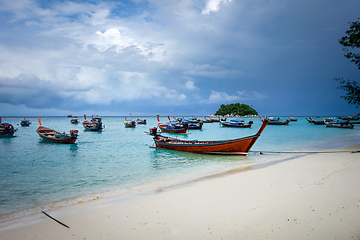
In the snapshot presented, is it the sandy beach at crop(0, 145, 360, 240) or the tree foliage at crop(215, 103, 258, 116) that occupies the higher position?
the tree foliage at crop(215, 103, 258, 116)

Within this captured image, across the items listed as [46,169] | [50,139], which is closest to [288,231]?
[46,169]

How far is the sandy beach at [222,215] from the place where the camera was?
161 inches

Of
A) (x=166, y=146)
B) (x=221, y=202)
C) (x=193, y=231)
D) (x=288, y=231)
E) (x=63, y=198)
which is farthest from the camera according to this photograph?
(x=166, y=146)

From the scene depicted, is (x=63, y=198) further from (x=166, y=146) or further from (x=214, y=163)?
(x=166, y=146)

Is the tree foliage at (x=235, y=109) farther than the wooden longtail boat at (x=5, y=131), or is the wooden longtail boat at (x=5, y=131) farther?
the tree foliage at (x=235, y=109)

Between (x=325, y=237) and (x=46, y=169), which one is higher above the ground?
(x=325, y=237)

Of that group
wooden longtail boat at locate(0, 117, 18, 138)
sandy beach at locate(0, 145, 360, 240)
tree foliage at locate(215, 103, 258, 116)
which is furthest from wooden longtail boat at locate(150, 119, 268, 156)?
tree foliage at locate(215, 103, 258, 116)

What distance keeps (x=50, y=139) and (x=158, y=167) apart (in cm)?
1922

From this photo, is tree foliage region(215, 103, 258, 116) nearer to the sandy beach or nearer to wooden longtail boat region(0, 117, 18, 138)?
wooden longtail boat region(0, 117, 18, 138)

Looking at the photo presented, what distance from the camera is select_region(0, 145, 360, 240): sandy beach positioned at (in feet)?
13.4

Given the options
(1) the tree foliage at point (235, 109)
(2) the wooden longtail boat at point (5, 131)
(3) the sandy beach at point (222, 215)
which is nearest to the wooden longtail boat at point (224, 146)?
(3) the sandy beach at point (222, 215)

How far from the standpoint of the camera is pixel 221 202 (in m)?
5.87

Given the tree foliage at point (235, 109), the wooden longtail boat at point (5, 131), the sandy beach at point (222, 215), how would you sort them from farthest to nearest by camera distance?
the tree foliage at point (235, 109) < the wooden longtail boat at point (5, 131) < the sandy beach at point (222, 215)

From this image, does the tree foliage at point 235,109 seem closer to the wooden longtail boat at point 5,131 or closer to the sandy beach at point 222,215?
Result: the wooden longtail boat at point 5,131
